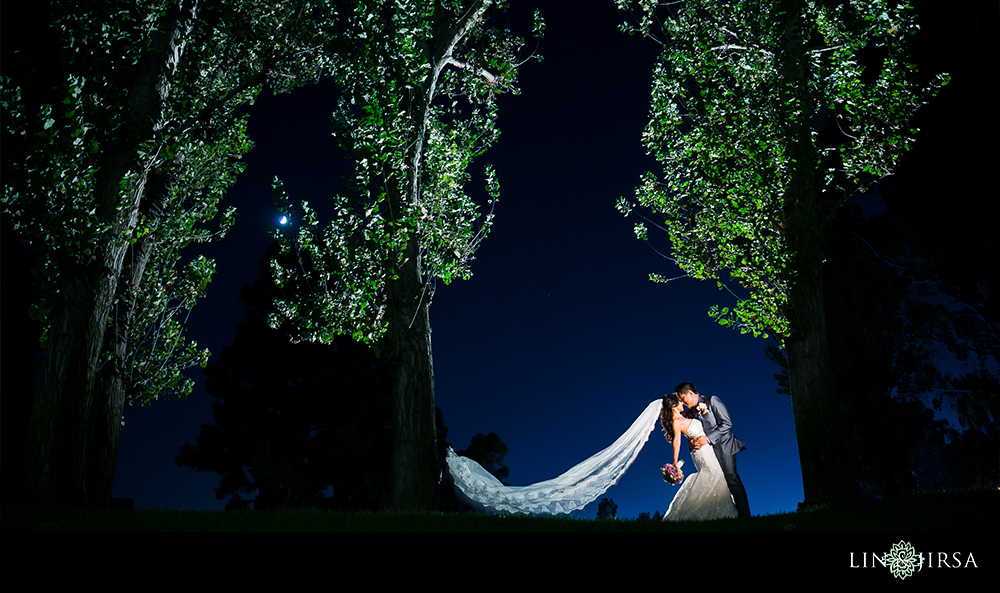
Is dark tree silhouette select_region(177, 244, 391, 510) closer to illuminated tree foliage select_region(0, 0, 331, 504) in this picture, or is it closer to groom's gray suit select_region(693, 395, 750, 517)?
illuminated tree foliage select_region(0, 0, 331, 504)

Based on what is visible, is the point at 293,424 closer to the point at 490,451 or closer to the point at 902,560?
the point at 490,451

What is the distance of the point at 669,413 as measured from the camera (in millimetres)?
11375

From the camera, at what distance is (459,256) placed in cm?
1100

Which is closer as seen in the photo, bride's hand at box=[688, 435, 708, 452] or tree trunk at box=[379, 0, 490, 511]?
tree trunk at box=[379, 0, 490, 511]

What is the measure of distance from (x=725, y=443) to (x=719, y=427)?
1.07ft

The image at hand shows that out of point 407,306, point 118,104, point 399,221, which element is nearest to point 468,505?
point 407,306

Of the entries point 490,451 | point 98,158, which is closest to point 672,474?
point 98,158

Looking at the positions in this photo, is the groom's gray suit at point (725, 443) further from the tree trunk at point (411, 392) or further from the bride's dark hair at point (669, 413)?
the tree trunk at point (411, 392)

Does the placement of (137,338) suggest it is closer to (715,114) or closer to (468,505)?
(468,505)

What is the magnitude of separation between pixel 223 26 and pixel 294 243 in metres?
4.26

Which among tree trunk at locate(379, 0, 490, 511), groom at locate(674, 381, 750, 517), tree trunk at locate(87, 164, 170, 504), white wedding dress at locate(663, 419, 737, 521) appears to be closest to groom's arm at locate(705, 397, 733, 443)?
groom at locate(674, 381, 750, 517)

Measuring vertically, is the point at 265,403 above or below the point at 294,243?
below

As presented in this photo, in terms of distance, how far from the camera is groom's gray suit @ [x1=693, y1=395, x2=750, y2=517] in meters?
10.1

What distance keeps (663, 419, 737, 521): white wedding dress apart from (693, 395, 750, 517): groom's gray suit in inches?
8.1
